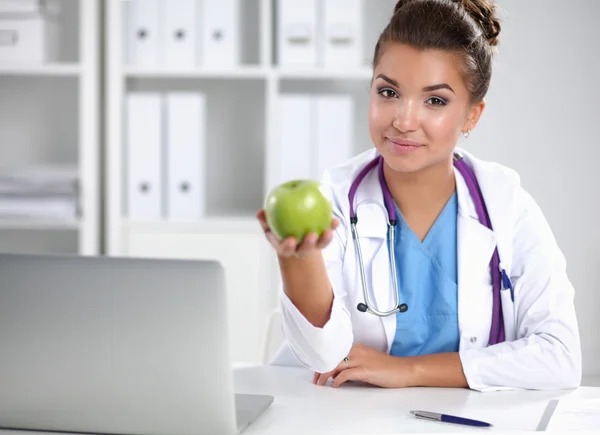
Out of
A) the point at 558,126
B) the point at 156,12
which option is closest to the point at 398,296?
the point at 558,126

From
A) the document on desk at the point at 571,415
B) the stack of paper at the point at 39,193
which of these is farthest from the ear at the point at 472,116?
the stack of paper at the point at 39,193

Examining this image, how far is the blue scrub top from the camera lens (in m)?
1.51

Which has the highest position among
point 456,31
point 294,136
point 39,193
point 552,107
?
point 456,31

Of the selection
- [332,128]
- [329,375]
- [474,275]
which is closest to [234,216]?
[332,128]

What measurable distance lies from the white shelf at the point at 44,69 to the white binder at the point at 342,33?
878 millimetres

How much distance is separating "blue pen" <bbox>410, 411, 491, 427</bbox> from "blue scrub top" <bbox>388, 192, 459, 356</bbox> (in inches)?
15.4

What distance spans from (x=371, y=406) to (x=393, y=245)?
44 centimetres

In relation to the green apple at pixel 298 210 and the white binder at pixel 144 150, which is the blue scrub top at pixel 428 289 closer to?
the green apple at pixel 298 210

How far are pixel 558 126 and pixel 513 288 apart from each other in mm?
1204

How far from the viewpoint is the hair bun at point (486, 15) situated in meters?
1.59

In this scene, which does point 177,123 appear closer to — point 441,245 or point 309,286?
point 441,245

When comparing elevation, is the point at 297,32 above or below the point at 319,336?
above

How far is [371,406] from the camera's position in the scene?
3.91 feet

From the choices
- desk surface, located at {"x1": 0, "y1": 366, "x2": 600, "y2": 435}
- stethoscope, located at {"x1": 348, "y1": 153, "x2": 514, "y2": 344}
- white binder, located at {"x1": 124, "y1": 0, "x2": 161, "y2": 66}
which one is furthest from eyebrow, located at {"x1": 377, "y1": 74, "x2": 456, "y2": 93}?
white binder, located at {"x1": 124, "y1": 0, "x2": 161, "y2": 66}
